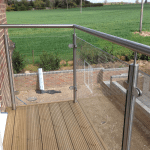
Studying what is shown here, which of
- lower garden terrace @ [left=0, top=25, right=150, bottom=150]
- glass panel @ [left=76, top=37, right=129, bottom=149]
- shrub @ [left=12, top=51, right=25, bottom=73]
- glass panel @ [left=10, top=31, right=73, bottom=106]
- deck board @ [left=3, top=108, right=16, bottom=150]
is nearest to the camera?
lower garden terrace @ [left=0, top=25, right=150, bottom=150]

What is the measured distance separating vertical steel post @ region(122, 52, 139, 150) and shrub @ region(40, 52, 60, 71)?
3467 mm

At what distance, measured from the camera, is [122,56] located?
8.48 m

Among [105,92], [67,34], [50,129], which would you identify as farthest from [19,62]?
[67,34]

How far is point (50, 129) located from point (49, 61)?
3.52 meters

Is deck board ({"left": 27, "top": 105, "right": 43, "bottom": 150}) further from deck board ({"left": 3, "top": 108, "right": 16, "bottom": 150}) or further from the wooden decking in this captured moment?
deck board ({"left": 3, "top": 108, "right": 16, "bottom": 150})

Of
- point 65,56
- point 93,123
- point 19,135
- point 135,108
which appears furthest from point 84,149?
point 65,56

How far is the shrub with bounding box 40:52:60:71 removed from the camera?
4.50 meters

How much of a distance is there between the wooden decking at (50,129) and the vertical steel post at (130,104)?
54cm

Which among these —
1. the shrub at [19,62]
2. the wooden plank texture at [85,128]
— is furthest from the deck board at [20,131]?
the shrub at [19,62]

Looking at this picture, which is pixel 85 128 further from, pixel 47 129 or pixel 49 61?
pixel 49 61

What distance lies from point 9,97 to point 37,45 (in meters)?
2.86

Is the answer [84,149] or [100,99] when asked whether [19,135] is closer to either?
[84,149]

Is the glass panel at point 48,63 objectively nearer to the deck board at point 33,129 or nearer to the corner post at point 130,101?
the deck board at point 33,129

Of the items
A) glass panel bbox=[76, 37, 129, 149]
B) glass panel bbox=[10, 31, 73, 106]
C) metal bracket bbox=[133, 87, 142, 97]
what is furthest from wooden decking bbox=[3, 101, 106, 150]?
glass panel bbox=[10, 31, 73, 106]
